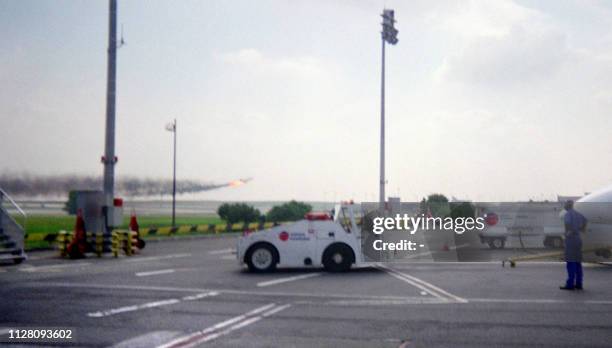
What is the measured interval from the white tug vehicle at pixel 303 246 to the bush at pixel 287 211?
3057 centimetres

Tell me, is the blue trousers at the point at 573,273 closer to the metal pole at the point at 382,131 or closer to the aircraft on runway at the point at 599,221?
the aircraft on runway at the point at 599,221

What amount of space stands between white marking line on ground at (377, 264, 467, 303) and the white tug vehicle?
52.4 inches

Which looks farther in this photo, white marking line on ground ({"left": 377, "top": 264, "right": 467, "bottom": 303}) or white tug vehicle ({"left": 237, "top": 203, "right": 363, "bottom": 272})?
white tug vehicle ({"left": 237, "top": 203, "right": 363, "bottom": 272})

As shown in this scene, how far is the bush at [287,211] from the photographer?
1916 inches

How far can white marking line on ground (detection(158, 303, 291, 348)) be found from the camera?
8.45 m

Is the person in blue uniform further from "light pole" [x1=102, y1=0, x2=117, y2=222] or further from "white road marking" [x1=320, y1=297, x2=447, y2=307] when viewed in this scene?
"light pole" [x1=102, y1=0, x2=117, y2=222]

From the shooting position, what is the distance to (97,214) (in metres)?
24.2

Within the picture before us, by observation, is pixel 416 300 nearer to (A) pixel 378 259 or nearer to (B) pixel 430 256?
(A) pixel 378 259

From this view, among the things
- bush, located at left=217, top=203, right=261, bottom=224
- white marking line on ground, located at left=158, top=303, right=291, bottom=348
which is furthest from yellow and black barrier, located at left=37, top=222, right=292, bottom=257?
white marking line on ground, located at left=158, top=303, right=291, bottom=348

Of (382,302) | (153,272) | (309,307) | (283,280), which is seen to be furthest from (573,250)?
(153,272)

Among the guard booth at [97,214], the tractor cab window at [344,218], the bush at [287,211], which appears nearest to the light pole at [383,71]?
the bush at [287,211]

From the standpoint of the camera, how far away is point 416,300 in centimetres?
1244

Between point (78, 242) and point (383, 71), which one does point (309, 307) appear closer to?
point (78, 242)

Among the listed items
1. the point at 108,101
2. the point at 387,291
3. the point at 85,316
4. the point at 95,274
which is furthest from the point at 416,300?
the point at 108,101
